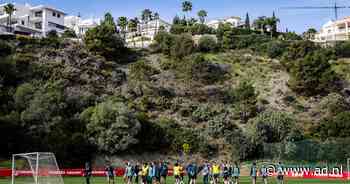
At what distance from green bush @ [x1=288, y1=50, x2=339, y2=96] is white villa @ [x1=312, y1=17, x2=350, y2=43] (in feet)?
249

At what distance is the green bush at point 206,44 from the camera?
108863mm

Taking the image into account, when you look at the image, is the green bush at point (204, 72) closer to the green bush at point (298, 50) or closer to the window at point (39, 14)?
the green bush at point (298, 50)

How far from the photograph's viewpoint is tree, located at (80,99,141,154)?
6544 centimetres

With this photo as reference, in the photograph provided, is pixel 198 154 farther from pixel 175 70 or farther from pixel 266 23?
pixel 266 23

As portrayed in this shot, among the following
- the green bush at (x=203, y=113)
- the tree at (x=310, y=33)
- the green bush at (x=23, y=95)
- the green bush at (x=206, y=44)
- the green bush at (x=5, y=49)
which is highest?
the tree at (x=310, y=33)

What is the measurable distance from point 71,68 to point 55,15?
60203 mm

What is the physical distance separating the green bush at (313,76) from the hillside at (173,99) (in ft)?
0.57

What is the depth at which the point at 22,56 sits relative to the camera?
3391 inches

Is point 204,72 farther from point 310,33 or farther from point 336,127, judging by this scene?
point 310,33

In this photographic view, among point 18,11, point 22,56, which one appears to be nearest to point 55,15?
point 18,11

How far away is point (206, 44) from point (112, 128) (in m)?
47.8

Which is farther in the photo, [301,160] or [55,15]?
[55,15]

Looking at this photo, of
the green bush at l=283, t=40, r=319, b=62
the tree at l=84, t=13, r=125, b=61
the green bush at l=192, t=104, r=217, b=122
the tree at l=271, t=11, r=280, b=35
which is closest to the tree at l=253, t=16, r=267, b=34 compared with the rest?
the tree at l=271, t=11, r=280, b=35

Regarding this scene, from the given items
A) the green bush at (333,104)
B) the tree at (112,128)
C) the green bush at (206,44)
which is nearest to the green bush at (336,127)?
the green bush at (333,104)
